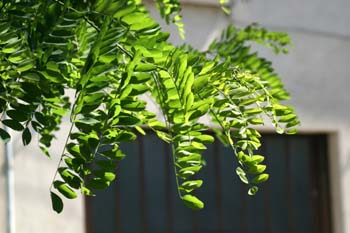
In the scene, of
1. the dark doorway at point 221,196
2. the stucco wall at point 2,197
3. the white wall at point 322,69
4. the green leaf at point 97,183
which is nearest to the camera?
the green leaf at point 97,183

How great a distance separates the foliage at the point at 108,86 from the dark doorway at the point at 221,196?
3.69m

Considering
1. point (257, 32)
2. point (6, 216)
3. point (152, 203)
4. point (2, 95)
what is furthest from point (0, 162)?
point (2, 95)

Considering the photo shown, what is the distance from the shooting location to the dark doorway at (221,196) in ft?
19.5

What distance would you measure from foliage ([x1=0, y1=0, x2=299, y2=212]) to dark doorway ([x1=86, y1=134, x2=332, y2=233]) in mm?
3693

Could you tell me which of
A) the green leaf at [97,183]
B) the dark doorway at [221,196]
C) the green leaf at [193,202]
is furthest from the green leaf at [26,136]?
the dark doorway at [221,196]

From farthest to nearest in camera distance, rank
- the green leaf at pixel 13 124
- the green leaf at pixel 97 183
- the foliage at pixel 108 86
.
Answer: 1. the green leaf at pixel 13 124
2. the green leaf at pixel 97 183
3. the foliage at pixel 108 86

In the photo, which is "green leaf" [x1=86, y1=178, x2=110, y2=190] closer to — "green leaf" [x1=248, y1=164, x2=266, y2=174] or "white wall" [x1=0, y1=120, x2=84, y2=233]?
"green leaf" [x1=248, y1=164, x2=266, y2=174]

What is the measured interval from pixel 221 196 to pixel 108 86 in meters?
4.46

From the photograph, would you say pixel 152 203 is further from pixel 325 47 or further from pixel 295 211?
pixel 325 47

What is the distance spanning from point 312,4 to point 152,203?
2.17m

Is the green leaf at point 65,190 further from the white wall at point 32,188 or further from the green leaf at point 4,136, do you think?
the white wall at point 32,188

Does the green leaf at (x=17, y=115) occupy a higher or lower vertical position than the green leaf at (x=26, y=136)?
higher

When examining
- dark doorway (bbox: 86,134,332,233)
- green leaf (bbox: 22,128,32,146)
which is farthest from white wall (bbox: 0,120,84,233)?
green leaf (bbox: 22,128,32,146)

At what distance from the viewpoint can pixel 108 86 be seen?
2041mm
